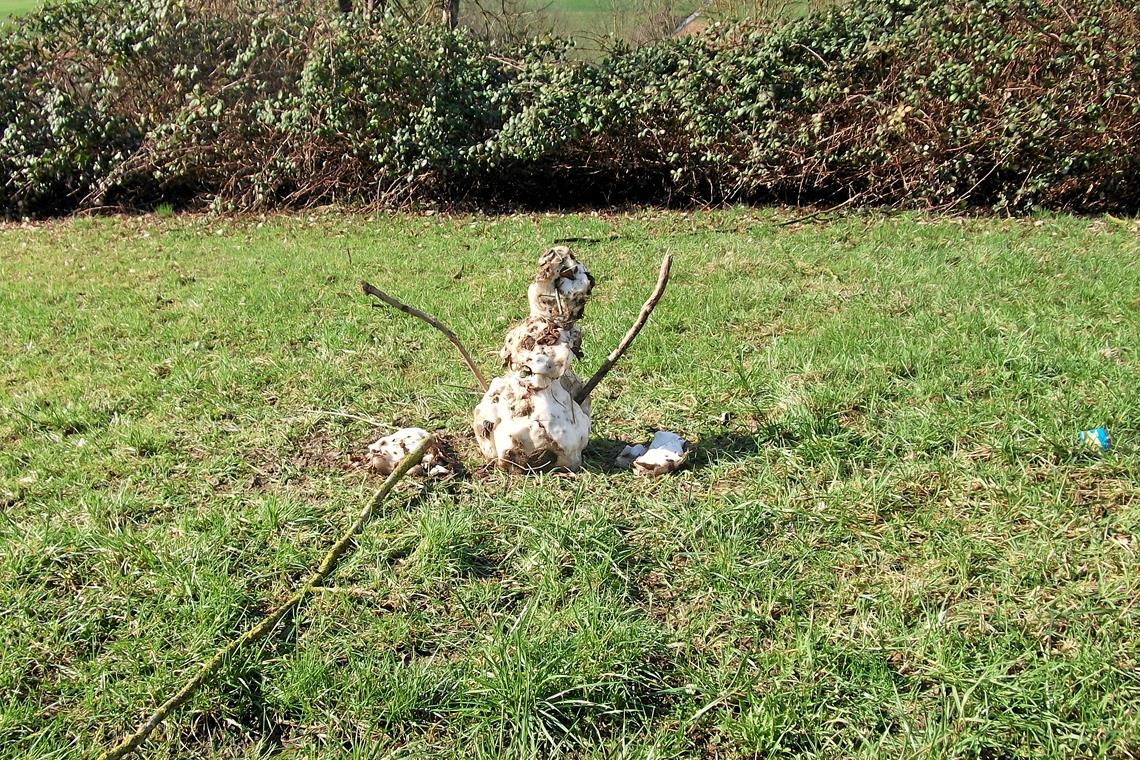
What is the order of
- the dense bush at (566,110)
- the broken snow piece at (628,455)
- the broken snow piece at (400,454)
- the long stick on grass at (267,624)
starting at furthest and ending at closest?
the dense bush at (566,110), the broken snow piece at (628,455), the broken snow piece at (400,454), the long stick on grass at (267,624)

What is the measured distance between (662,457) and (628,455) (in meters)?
0.16

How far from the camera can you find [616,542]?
8.63ft

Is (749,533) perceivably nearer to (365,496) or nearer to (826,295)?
(365,496)

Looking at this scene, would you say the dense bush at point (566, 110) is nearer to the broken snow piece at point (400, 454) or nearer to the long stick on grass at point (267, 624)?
the broken snow piece at point (400, 454)

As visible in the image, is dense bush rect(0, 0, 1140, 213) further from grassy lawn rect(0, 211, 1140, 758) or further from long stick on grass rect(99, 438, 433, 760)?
long stick on grass rect(99, 438, 433, 760)

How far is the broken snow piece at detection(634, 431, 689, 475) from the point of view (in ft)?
9.84

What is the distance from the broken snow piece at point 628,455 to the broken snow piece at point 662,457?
1.5 inches

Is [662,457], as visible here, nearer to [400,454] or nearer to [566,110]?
[400,454]

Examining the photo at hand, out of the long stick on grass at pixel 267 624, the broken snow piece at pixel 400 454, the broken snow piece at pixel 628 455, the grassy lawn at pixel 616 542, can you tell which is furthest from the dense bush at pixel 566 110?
the long stick on grass at pixel 267 624

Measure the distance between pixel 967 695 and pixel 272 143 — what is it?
8.32m

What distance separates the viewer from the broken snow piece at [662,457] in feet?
9.84

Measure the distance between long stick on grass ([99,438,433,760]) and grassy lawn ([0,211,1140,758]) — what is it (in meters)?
0.04

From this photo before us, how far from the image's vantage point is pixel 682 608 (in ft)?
7.84

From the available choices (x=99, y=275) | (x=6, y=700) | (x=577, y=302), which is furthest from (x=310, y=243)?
(x=6, y=700)
